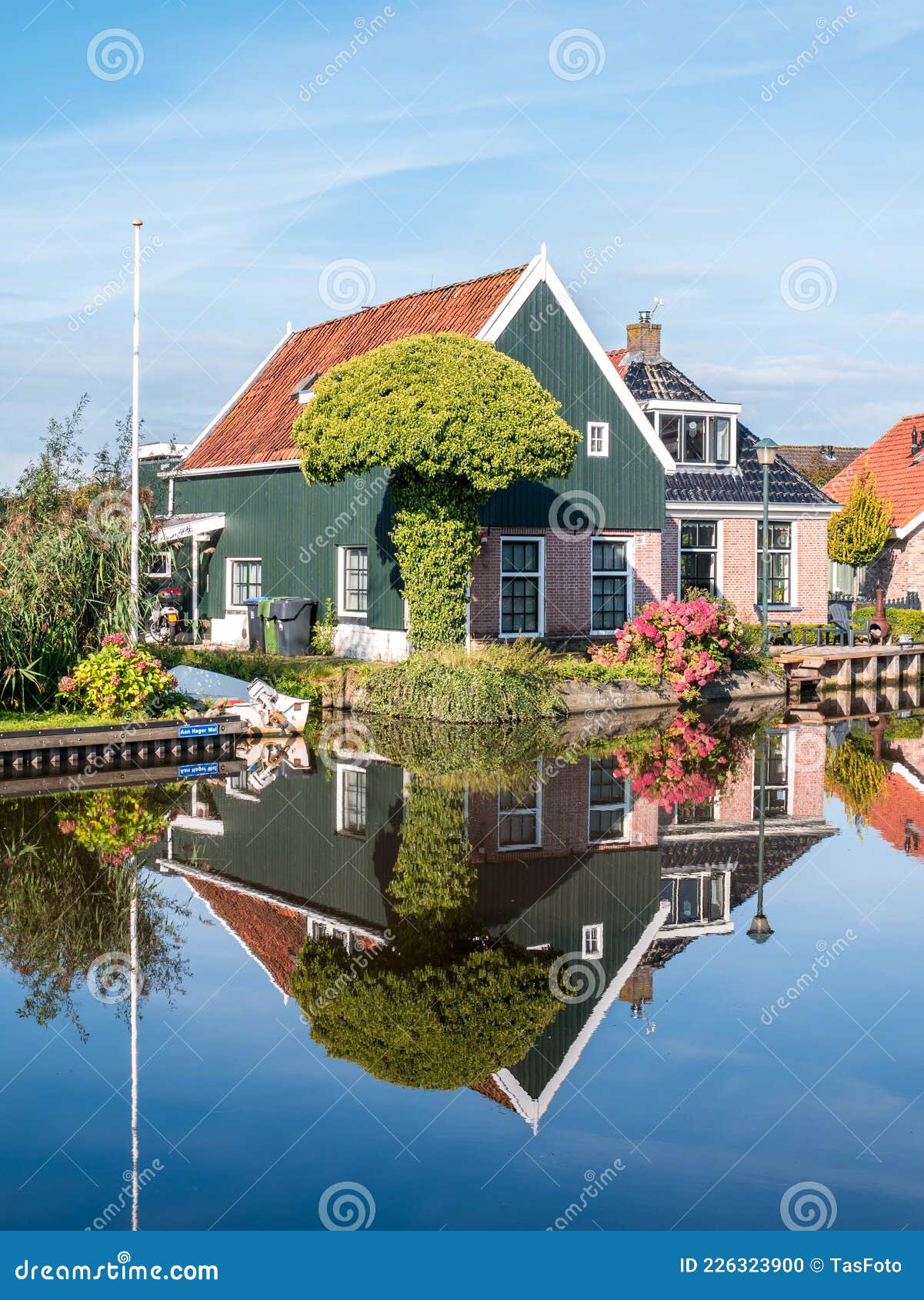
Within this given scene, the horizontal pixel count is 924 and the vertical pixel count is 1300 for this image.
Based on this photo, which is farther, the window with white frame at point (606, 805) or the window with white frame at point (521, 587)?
the window with white frame at point (521, 587)

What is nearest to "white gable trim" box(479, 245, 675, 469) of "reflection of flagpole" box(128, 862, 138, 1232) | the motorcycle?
the motorcycle

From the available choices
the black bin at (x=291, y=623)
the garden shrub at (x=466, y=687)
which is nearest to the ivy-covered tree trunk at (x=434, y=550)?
the garden shrub at (x=466, y=687)

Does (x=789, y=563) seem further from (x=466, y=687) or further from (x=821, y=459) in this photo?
(x=821, y=459)

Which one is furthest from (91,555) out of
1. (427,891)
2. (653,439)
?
(653,439)

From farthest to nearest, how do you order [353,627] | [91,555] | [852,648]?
[852,648]
[353,627]
[91,555]

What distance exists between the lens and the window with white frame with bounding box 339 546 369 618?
84.0 feet

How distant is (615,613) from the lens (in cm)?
2691

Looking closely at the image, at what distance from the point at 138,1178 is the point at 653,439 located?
2308cm

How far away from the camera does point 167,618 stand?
1154 inches

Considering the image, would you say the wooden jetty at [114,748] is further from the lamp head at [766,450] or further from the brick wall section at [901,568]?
the brick wall section at [901,568]

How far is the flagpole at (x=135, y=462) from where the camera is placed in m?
18.5

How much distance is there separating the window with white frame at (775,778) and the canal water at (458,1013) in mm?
164

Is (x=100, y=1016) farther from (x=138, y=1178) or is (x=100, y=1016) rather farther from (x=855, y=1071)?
(x=855, y=1071)

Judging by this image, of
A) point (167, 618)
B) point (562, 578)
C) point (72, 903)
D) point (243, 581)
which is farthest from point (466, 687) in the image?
point (72, 903)
